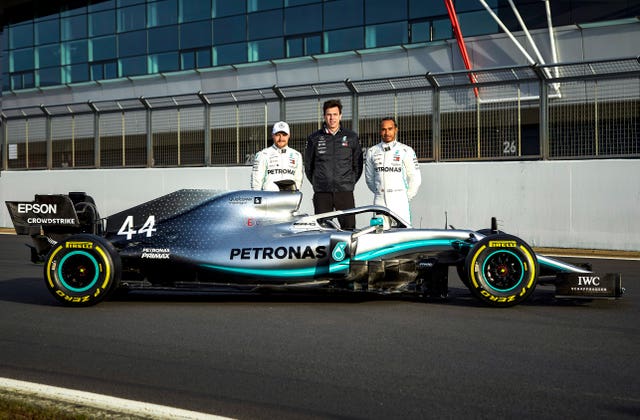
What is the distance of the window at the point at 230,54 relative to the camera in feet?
84.1

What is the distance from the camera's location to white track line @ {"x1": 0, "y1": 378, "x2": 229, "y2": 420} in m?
3.57

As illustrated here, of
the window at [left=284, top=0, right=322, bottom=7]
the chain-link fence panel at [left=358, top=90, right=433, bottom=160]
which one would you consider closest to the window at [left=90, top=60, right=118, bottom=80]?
the window at [left=284, top=0, right=322, bottom=7]

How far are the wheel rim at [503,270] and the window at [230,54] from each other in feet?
65.7

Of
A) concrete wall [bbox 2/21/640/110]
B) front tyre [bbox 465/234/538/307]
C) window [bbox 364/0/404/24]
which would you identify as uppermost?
window [bbox 364/0/404/24]

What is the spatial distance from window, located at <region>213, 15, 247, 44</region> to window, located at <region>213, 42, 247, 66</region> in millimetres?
187

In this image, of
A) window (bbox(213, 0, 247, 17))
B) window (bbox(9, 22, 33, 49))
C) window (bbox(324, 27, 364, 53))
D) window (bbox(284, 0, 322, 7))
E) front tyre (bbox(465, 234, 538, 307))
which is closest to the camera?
front tyre (bbox(465, 234, 538, 307))

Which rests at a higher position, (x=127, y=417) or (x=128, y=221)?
(x=128, y=221)

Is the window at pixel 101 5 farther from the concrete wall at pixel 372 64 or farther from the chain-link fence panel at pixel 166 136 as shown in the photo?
the chain-link fence panel at pixel 166 136

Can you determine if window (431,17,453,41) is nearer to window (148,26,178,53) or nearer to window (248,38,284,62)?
window (248,38,284,62)

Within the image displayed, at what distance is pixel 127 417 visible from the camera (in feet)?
11.6

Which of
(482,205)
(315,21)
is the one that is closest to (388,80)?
(482,205)

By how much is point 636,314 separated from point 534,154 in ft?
23.3

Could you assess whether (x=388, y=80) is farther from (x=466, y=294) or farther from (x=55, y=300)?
(x=55, y=300)

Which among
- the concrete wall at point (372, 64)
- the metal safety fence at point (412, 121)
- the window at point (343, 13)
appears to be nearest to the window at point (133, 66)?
the concrete wall at point (372, 64)
